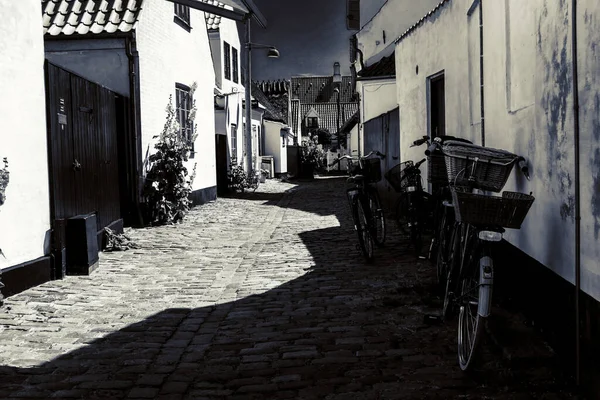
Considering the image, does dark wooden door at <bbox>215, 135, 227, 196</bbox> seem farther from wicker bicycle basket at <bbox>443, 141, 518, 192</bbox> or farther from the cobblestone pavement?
wicker bicycle basket at <bbox>443, 141, 518, 192</bbox>

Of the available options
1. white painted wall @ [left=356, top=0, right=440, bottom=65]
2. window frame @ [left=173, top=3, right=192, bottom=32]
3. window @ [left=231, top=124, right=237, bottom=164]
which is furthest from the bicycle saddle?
window @ [left=231, top=124, right=237, bottom=164]

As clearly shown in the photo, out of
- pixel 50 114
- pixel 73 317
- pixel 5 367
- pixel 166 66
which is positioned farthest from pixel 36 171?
pixel 166 66

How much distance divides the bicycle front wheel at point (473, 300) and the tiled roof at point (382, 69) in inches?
637

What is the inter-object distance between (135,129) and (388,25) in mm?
13097

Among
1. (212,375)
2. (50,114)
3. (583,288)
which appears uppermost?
(50,114)

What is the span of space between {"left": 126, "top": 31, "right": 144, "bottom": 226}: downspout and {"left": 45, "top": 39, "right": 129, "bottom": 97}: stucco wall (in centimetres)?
10

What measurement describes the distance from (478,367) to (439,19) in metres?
6.92

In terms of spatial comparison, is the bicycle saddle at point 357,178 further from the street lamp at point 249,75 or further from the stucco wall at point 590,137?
the street lamp at point 249,75

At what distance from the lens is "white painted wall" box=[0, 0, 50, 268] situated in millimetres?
6723

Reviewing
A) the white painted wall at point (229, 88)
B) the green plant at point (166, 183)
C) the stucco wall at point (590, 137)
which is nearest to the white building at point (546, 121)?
the stucco wall at point (590, 137)

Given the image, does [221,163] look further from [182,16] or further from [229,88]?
[182,16]

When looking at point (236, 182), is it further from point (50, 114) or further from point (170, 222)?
point (50, 114)

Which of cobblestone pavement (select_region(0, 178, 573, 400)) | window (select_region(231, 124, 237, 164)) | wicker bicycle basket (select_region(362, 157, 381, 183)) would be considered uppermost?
window (select_region(231, 124, 237, 164))

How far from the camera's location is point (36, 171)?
291 inches
